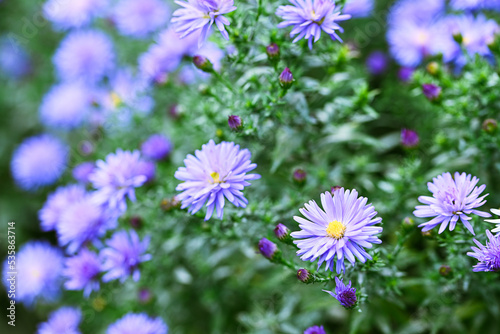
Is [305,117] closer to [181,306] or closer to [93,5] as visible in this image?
[181,306]

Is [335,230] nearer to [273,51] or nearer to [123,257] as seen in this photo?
[273,51]

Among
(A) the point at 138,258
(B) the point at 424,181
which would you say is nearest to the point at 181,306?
(A) the point at 138,258

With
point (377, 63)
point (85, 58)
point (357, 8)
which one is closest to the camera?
point (357, 8)

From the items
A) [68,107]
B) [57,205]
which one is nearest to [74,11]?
[68,107]

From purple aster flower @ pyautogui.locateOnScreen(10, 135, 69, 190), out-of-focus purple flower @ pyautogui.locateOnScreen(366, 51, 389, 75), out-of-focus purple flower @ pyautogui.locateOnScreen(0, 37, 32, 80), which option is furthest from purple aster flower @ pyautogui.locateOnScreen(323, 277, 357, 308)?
out-of-focus purple flower @ pyautogui.locateOnScreen(0, 37, 32, 80)

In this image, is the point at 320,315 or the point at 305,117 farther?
the point at 320,315

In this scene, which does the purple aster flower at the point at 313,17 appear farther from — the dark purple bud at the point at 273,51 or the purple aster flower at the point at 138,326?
the purple aster flower at the point at 138,326

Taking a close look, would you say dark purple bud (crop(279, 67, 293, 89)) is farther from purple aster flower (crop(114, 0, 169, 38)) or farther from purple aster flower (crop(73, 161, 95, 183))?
purple aster flower (crop(114, 0, 169, 38))
